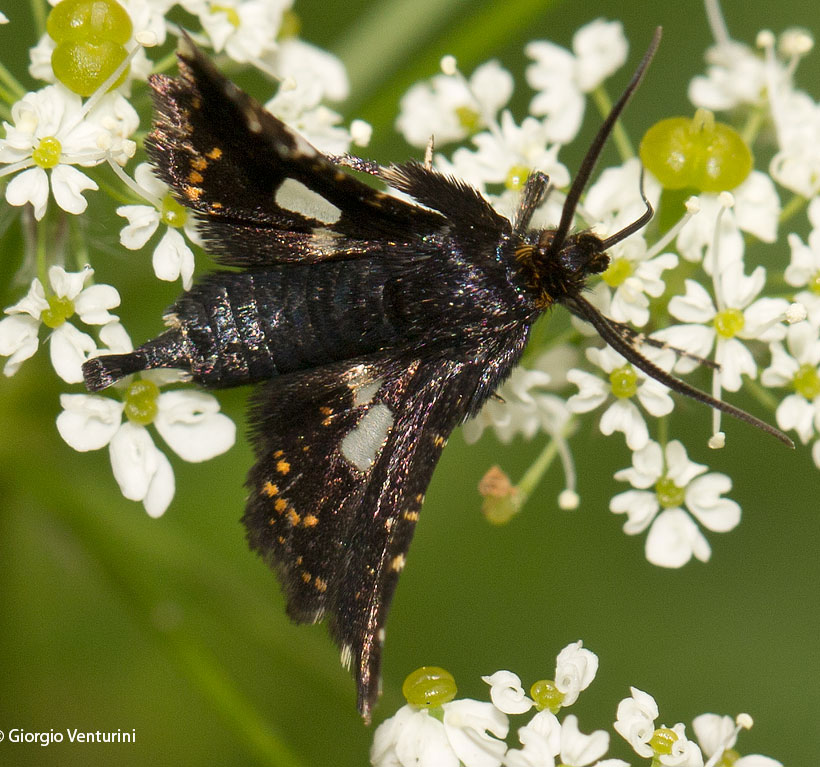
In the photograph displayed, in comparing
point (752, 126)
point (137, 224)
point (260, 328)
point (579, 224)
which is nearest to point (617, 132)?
point (579, 224)

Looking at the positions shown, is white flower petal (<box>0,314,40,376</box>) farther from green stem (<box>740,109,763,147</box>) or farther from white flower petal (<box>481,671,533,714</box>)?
green stem (<box>740,109,763,147</box>)

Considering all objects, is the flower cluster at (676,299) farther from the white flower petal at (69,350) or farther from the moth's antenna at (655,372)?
the white flower petal at (69,350)

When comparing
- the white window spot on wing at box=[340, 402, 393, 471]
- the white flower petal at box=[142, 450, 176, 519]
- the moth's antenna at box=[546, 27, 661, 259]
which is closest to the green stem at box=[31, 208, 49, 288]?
the white flower petal at box=[142, 450, 176, 519]

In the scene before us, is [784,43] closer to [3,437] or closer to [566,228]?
[566,228]

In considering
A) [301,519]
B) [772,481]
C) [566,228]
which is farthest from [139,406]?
[772,481]

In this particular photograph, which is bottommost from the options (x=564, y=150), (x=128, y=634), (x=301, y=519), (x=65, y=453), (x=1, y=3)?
(x=301, y=519)

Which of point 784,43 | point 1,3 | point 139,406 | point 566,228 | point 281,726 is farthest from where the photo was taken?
point 281,726
